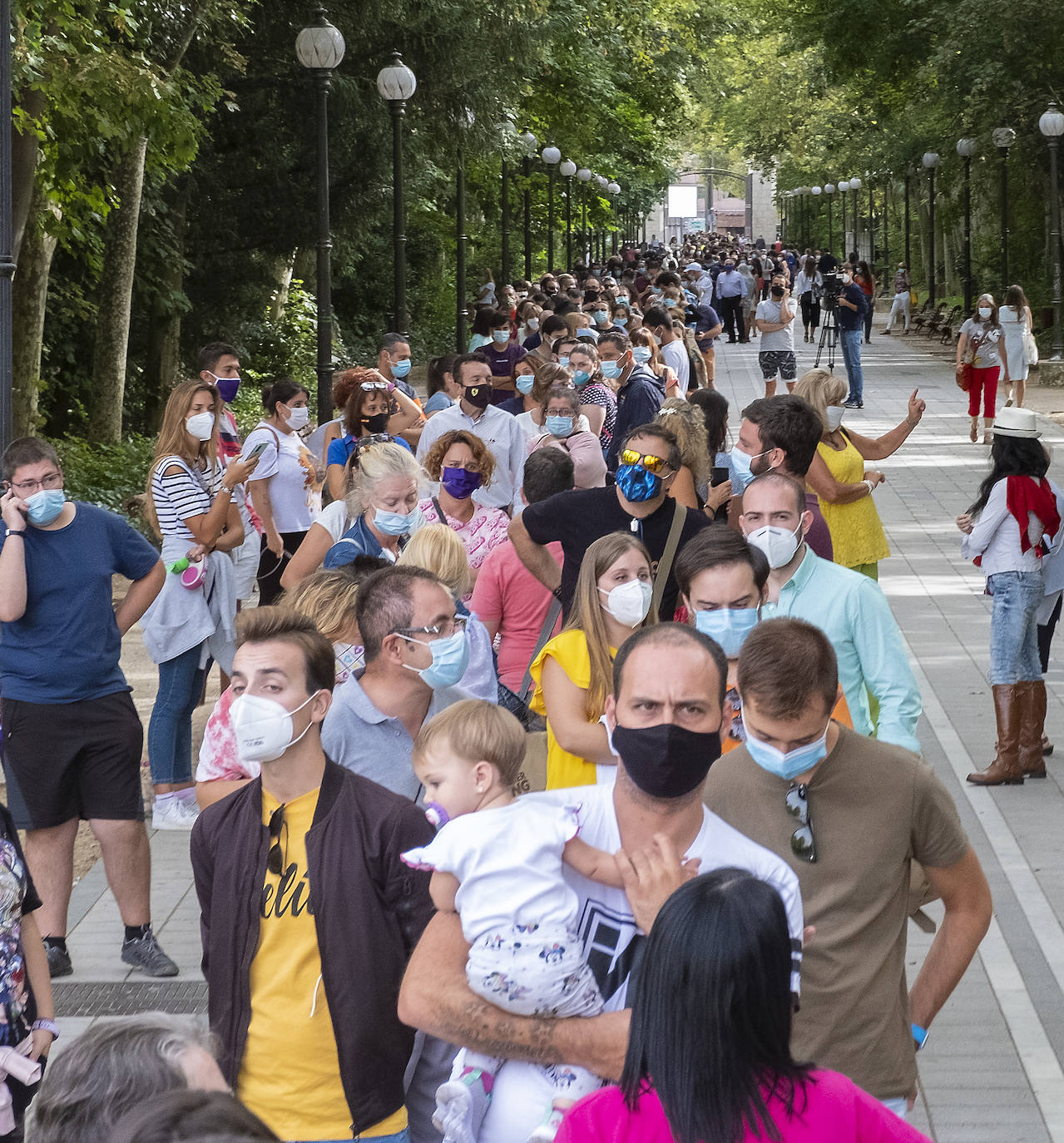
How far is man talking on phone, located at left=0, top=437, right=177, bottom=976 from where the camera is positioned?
6156 millimetres

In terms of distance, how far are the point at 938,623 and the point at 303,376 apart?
22.3 meters

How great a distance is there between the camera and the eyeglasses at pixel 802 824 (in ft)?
12.2

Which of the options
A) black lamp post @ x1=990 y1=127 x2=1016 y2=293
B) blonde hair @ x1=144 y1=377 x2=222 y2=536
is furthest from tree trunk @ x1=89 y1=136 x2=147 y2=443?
black lamp post @ x1=990 y1=127 x2=1016 y2=293

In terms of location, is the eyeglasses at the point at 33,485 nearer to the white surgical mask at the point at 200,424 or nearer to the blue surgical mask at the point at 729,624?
the white surgical mask at the point at 200,424

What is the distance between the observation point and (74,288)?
2183 cm

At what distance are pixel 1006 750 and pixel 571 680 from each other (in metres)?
4.66

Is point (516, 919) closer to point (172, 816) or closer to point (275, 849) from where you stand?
point (275, 849)

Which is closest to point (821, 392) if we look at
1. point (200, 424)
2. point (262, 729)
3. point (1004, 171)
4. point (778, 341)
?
point (200, 424)

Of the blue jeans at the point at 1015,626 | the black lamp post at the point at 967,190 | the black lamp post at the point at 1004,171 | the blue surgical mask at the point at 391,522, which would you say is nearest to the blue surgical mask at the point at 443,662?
the blue surgical mask at the point at 391,522

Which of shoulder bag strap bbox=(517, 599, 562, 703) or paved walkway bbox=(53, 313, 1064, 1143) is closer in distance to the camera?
paved walkway bbox=(53, 313, 1064, 1143)

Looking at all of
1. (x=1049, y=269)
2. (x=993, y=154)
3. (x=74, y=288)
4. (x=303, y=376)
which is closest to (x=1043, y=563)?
(x=74, y=288)

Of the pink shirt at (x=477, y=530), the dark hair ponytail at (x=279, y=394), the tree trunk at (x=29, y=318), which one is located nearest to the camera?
the pink shirt at (x=477, y=530)

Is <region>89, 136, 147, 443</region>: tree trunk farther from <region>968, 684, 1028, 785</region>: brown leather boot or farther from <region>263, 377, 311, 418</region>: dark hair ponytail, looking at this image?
<region>968, 684, 1028, 785</region>: brown leather boot

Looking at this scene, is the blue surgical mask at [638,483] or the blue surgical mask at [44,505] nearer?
the blue surgical mask at [44,505]
